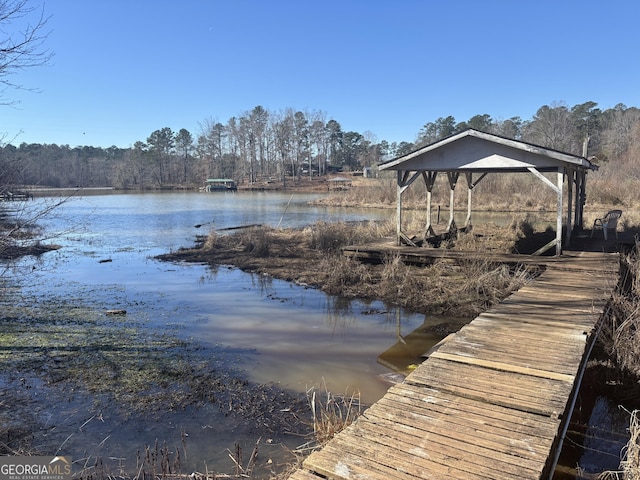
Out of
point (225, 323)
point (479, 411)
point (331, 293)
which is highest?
point (479, 411)

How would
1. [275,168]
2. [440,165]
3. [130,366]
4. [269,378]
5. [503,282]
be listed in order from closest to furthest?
[269,378]
[130,366]
[503,282]
[440,165]
[275,168]

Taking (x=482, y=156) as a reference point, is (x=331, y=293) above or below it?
below

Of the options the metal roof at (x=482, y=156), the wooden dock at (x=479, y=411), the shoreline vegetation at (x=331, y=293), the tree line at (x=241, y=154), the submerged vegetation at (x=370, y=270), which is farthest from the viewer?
the tree line at (x=241, y=154)

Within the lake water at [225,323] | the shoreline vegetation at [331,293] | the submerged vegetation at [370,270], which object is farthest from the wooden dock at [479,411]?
the submerged vegetation at [370,270]

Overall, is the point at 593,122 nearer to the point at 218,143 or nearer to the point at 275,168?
the point at 275,168

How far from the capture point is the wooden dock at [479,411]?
2.77 m

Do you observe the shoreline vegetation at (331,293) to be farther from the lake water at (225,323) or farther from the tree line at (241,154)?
the tree line at (241,154)

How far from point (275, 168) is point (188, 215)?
74.4 metres

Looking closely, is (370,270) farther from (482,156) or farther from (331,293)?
(482,156)

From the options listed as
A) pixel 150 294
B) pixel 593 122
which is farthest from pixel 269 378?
pixel 593 122

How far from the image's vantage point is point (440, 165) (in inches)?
468

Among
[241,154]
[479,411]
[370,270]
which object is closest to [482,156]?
[370,270]

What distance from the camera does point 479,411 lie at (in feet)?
11.5

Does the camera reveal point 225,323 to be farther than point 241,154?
No
